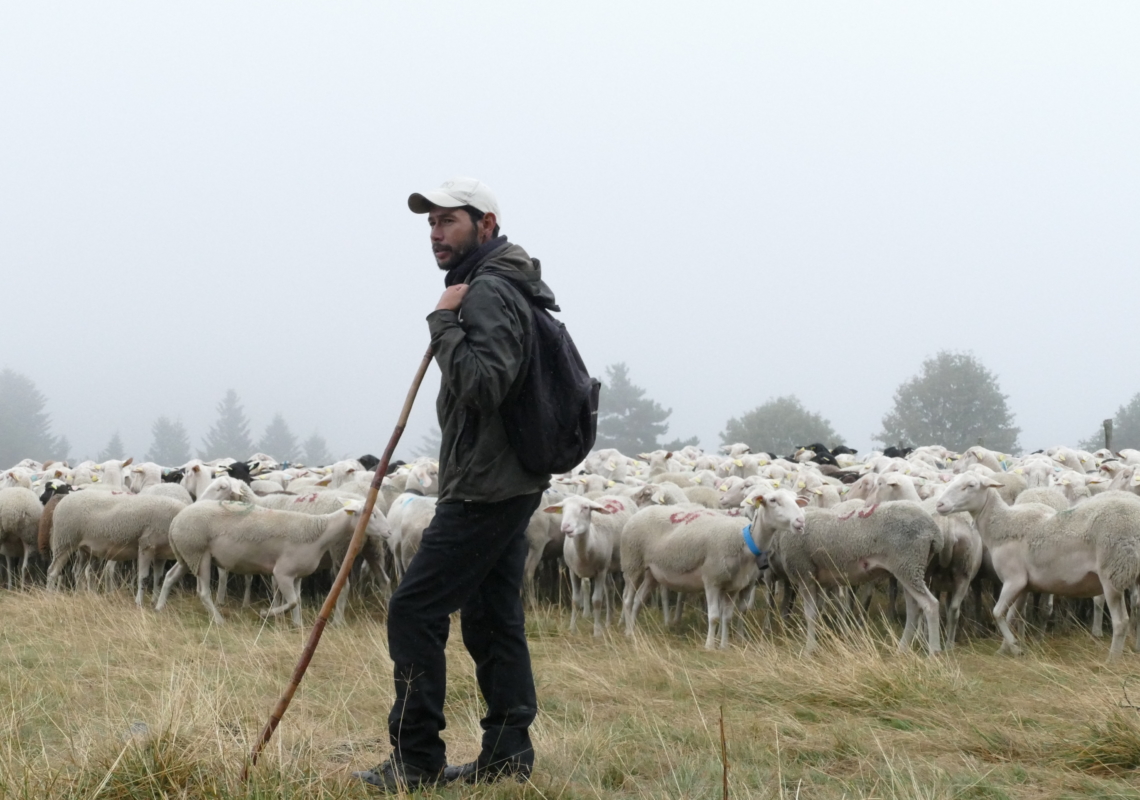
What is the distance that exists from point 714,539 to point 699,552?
0.58 feet

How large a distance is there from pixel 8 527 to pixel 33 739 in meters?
8.67

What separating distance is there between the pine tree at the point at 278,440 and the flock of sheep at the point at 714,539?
141 metres

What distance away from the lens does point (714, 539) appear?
930 cm

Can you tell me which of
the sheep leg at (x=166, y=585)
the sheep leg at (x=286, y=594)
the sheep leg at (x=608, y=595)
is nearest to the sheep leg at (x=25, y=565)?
the sheep leg at (x=166, y=585)

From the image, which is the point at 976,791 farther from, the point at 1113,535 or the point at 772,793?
the point at 1113,535

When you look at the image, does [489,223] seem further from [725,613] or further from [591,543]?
[591,543]

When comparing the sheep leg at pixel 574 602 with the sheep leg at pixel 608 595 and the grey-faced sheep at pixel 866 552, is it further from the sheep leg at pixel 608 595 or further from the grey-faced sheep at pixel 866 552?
the grey-faced sheep at pixel 866 552

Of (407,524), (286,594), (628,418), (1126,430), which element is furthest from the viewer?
(628,418)

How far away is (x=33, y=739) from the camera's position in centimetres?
504

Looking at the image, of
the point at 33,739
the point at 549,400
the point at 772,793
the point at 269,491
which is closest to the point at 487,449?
the point at 549,400

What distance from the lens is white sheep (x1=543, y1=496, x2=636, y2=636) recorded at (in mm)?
9797

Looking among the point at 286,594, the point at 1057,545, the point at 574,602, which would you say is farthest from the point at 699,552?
the point at 286,594

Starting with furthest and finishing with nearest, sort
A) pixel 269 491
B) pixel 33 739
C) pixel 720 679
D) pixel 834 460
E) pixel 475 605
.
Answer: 1. pixel 834 460
2. pixel 269 491
3. pixel 720 679
4. pixel 33 739
5. pixel 475 605

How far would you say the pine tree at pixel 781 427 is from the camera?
2938 inches
